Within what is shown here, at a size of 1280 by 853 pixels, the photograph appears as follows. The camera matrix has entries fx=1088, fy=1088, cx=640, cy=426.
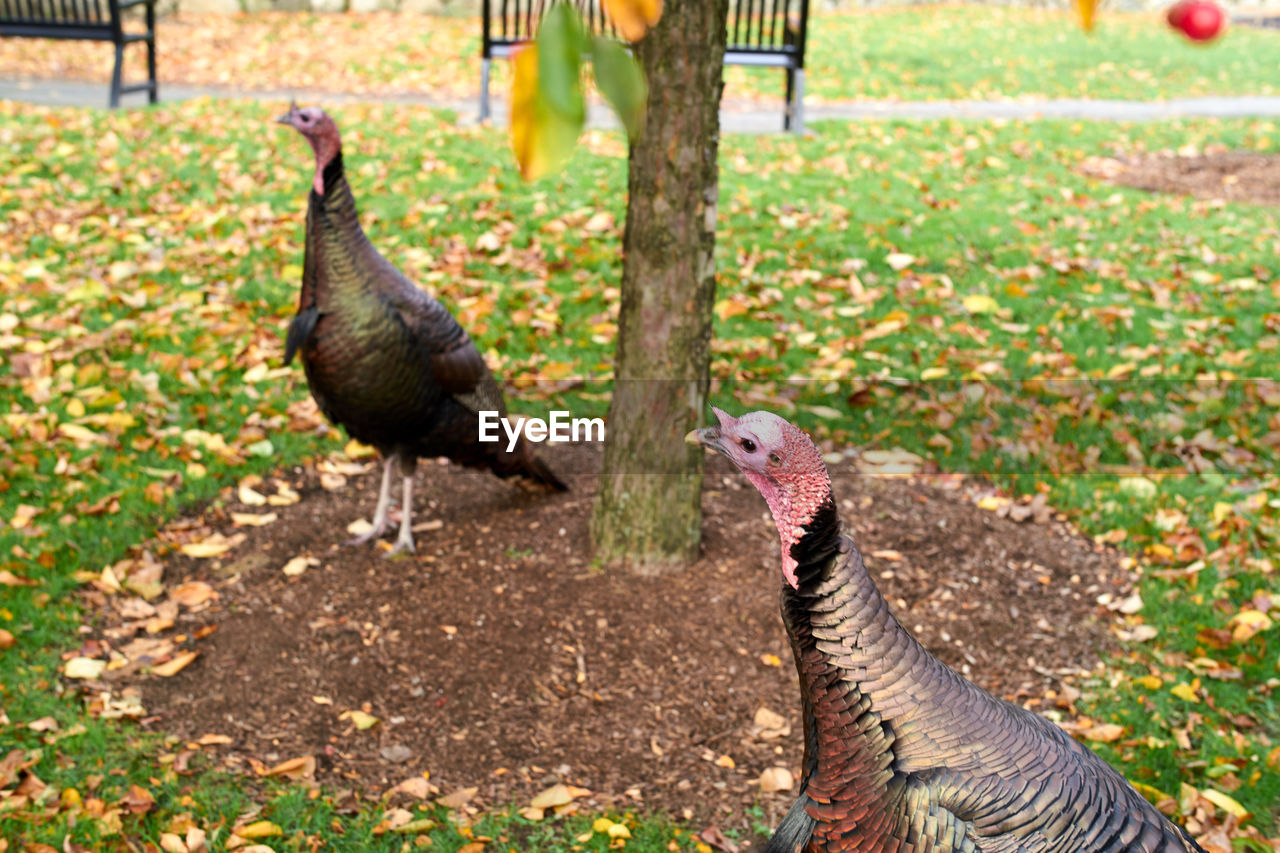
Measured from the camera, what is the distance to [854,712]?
Result: 2.03m

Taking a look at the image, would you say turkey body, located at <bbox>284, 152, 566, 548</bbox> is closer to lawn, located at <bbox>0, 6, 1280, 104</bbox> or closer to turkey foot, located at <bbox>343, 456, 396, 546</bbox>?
turkey foot, located at <bbox>343, 456, 396, 546</bbox>

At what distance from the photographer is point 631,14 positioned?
39.8 inches

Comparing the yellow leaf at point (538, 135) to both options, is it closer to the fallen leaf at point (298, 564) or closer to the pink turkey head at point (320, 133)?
the pink turkey head at point (320, 133)

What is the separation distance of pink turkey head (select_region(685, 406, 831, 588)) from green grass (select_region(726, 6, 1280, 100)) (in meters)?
10.9

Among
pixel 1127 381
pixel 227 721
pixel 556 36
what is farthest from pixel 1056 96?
pixel 556 36

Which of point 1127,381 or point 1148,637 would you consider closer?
point 1148,637

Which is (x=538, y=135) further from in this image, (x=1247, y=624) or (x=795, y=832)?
(x=1247, y=624)

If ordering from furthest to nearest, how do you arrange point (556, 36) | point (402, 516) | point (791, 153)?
point (791, 153), point (402, 516), point (556, 36)

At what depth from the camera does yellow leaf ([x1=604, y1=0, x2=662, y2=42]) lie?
1.00m

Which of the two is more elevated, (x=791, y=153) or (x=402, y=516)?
(x=791, y=153)

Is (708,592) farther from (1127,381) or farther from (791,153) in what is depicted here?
(791,153)

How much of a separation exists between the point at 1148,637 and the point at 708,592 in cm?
162

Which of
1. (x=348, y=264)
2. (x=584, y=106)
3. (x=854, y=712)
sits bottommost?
(x=854, y=712)

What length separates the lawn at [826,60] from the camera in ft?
41.2
